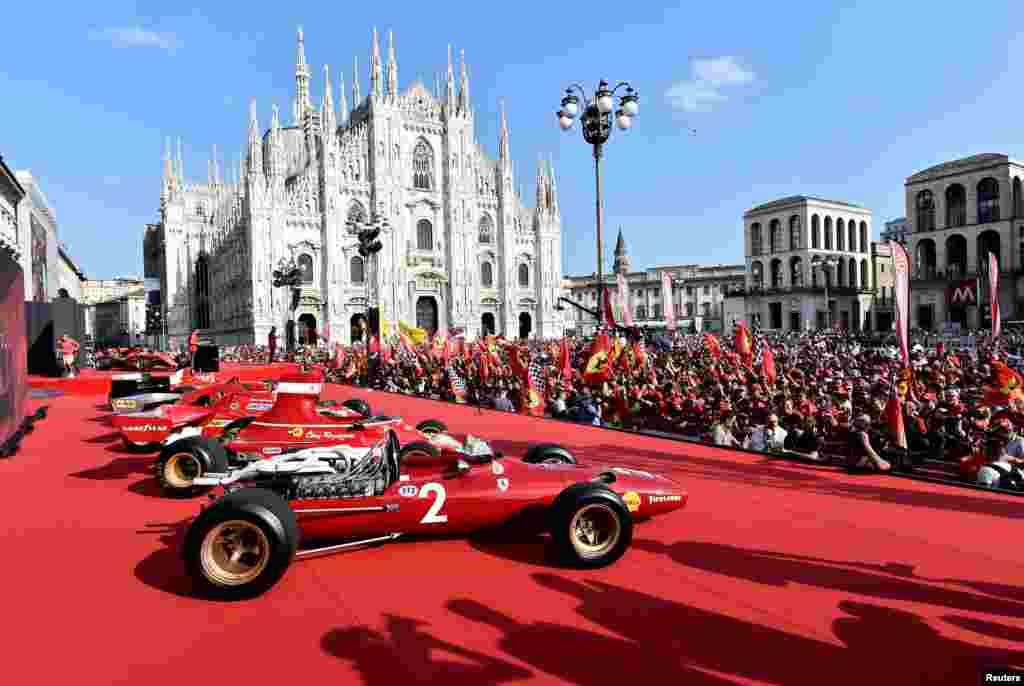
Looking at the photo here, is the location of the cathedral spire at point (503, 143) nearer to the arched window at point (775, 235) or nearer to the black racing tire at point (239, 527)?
the arched window at point (775, 235)

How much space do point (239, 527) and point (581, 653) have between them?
2774 millimetres

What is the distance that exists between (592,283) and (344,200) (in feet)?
186

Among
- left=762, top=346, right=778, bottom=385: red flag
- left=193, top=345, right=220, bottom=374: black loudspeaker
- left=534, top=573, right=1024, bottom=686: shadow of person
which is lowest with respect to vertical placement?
left=534, top=573, right=1024, bottom=686: shadow of person

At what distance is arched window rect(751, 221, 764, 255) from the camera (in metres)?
65.1

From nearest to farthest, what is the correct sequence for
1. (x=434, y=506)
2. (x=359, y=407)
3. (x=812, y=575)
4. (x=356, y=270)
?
(x=812, y=575), (x=434, y=506), (x=359, y=407), (x=356, y=270)

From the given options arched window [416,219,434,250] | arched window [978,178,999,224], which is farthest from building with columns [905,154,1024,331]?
arched window [416,219,434,250]

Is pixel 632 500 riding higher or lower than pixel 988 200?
lower

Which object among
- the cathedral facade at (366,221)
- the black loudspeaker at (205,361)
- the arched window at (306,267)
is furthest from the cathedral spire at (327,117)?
the black loudspeaker at (205,361)

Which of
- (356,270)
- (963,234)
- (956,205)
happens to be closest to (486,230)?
(356,270)

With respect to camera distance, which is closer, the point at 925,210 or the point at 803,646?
the point at 803,646

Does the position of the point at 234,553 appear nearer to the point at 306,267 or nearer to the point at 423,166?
the point at 306,267

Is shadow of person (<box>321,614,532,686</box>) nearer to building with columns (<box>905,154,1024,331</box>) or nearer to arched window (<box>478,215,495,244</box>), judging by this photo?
building with columns (<box>905,154,1024,331</box>)

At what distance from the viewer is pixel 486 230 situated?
60.8 metres

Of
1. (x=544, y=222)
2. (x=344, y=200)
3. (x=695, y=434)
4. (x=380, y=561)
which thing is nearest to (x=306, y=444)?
(x=380, y=561)
